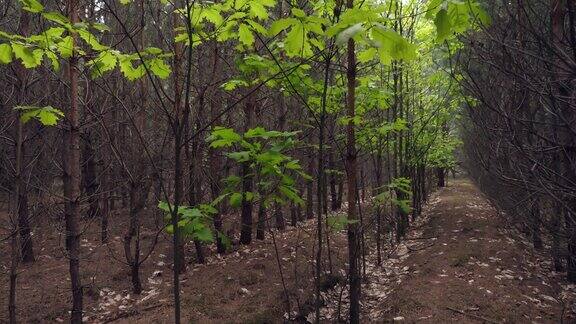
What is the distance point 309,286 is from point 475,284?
3.16 meters

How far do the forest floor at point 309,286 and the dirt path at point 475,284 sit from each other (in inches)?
0.8

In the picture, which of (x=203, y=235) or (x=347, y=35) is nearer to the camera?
(x=347, y=35)

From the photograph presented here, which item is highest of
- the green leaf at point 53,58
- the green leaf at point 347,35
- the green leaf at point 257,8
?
the green leaf at point 257,8

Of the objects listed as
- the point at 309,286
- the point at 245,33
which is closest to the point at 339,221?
the point at 245,33

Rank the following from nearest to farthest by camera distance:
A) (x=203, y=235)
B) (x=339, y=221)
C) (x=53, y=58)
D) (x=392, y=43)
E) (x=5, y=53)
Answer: (x=392, y=43), (x=5, y=53), (x=203, y=235), (x=53, y=58), (x=339, y=221)

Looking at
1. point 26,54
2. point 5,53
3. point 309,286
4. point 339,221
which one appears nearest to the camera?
point 5,53

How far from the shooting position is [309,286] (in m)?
7.39

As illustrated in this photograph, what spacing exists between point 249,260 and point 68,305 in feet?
12.6

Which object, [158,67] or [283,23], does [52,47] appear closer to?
[158,67]

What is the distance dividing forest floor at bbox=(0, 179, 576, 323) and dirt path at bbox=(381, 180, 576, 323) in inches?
0.8

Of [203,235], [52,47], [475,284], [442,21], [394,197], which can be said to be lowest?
[475,284]

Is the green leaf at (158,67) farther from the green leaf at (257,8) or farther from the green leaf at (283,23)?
the green leaf at (283,23)

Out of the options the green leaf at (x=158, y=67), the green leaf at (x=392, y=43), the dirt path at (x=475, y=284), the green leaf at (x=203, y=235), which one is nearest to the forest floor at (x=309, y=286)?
the dirt path at (x=475, y=284)

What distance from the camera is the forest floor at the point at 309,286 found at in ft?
21.1
